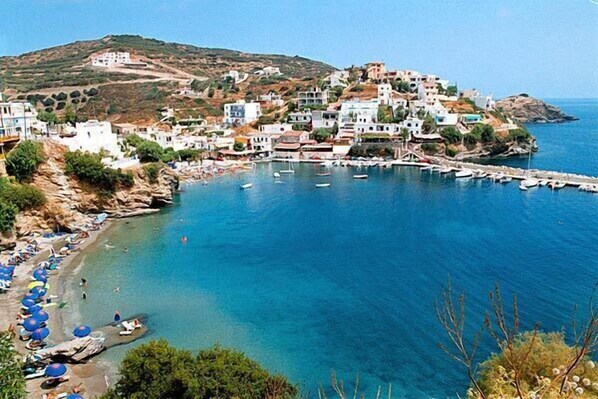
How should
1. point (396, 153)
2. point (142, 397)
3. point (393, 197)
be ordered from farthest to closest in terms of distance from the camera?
point (396, 153) → point (393, 197) → point (142, 397)

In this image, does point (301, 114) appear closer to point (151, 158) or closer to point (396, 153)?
point (396, 153)

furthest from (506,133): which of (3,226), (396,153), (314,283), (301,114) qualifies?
(3,226)

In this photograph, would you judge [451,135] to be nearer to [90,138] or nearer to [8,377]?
[90,138]

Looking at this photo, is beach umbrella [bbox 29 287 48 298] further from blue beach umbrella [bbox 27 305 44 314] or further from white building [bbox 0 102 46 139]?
white building [bbox 0 102 46 139]

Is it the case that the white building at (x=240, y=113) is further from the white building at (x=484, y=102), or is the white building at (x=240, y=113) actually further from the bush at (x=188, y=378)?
the bush at (x=188, y=378)

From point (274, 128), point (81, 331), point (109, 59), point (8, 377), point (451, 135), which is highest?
point (109, 59)

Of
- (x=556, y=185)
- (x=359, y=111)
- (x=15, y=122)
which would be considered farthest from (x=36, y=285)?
(x=359, y=111)
